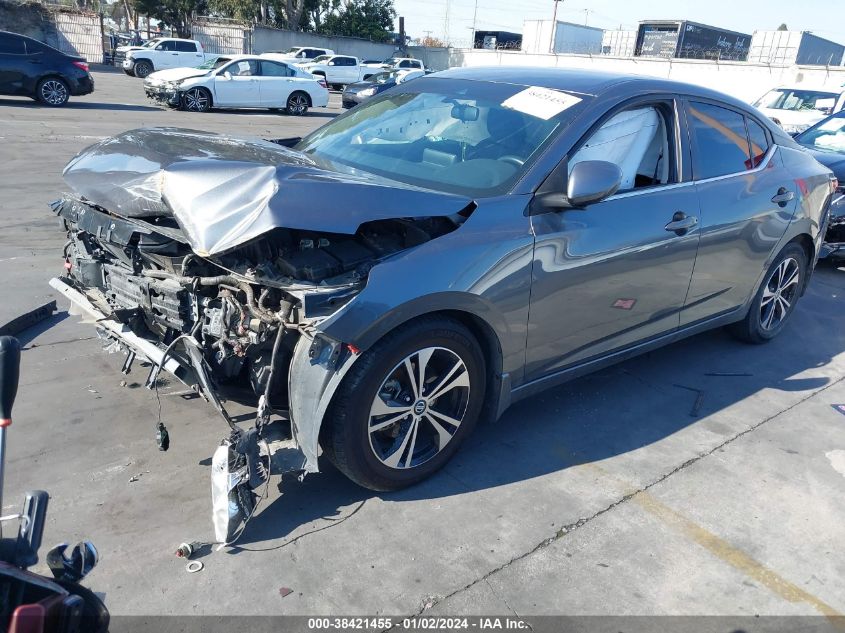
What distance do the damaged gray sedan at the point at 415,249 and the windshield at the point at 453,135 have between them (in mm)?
14

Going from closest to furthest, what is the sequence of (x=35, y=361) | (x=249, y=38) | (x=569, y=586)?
(x=569, y=586) < (x=35, y=361) < (x=249, y=38)

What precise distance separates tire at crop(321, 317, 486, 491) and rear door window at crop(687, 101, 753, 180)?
6.79 feet

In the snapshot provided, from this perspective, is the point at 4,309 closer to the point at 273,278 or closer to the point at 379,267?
the point at 273,278

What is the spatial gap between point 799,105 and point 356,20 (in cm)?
3991

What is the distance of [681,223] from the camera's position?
396 centimetres

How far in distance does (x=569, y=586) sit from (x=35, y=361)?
345cm

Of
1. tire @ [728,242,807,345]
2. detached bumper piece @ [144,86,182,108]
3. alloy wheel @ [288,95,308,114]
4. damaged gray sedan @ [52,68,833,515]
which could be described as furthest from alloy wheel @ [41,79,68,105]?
tire @ [728,242,807,345]

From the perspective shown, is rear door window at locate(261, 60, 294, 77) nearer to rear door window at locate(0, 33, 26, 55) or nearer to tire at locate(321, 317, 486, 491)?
rear door window at locate(0, 33, 26, 55)

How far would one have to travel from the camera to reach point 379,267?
284cm

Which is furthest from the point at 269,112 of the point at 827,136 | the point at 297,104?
the point at 827,136

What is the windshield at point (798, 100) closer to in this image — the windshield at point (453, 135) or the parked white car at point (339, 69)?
the windshield at point (453, 135)

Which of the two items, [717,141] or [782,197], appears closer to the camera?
[717,141]

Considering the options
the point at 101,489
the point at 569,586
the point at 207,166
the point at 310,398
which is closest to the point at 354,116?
the point at 207,166

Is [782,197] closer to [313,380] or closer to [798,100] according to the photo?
[313,380]
